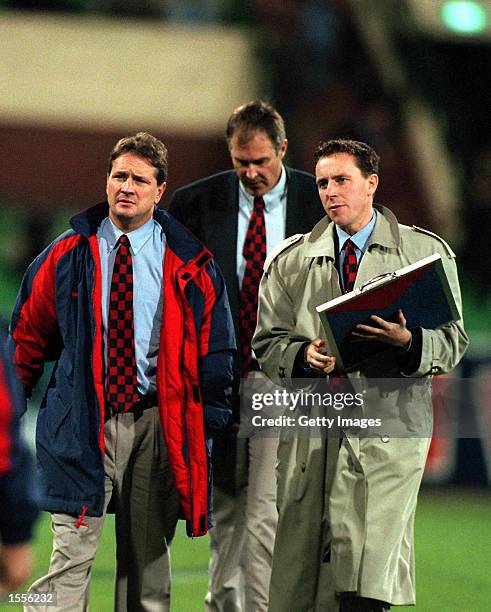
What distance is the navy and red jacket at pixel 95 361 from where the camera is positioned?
500 centimetres

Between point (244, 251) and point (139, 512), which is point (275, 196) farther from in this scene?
point (139, 512)

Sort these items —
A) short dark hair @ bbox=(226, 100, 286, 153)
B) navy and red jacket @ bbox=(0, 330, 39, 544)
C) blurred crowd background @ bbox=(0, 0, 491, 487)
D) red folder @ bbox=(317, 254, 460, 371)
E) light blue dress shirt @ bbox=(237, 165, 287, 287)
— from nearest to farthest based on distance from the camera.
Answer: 1. navy and red jacket @ bbox=(0, 330, 39, 544)
2. red folder @ bbox=(317, 254, 460, 371)
3. short dark hair @ bbox=(226, 100, 286, 153)
4. light blue dress shirt @ bbox=(237, 165, 287, 287)
5. blurred crowd background @ bbox=(0, 0, 491, 487)

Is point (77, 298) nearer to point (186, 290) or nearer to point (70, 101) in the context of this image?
point (186, 290)

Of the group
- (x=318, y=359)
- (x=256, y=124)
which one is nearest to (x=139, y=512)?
(x=318, y=359)

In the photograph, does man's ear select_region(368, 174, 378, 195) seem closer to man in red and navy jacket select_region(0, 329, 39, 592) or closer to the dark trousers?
the dark trousers

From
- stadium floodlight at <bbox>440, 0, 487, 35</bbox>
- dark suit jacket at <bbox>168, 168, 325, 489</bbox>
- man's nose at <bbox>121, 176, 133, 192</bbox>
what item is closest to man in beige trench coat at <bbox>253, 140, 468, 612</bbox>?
man's nose at <bbox>121, 176, 133, 192</bbox>

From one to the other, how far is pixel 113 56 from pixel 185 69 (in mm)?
797

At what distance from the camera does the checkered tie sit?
16.6ft

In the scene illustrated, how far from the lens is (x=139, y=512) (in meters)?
5.21

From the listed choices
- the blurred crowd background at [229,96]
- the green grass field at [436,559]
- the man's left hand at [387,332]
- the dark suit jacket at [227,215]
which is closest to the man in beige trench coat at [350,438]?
the man's left hand at [387,332]

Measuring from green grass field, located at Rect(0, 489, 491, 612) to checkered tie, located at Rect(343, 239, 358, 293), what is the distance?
2623mm

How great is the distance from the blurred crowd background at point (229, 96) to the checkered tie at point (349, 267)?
8.01 meters

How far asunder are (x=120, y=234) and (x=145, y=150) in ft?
1.08

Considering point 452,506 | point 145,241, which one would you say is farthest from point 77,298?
point 452,506
